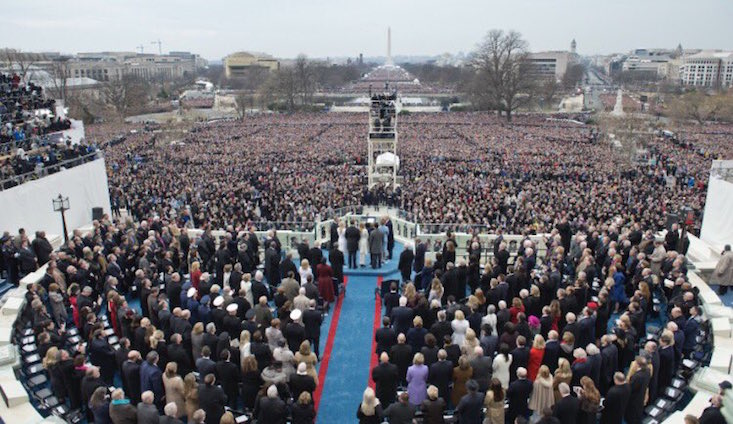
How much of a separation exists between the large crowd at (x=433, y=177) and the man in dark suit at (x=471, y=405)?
31.5 ft

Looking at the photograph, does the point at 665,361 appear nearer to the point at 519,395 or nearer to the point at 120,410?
the point at 519,395

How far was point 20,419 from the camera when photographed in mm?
6965

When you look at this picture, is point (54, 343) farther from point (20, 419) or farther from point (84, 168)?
point (84, 168)

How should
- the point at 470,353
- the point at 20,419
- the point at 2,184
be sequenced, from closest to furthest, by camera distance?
the point at 20,419
the point at 470,353
the point at 2,184

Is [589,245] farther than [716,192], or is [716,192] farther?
[716,192]

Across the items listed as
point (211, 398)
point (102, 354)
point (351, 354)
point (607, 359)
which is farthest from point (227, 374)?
point (607, 359)

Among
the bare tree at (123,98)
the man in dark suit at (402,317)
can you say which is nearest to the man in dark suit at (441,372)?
the man in dark suit at (402,317)

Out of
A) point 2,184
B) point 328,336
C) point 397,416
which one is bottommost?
point 328,336

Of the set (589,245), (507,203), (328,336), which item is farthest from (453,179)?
(328,336)

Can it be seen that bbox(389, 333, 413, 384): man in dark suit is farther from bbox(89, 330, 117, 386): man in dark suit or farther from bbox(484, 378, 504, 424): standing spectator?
bbox(89, 330, 117, 386): man in dark suit

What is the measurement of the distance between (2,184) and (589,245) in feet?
52.0

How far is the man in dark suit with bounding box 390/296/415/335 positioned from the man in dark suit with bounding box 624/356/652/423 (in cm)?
320

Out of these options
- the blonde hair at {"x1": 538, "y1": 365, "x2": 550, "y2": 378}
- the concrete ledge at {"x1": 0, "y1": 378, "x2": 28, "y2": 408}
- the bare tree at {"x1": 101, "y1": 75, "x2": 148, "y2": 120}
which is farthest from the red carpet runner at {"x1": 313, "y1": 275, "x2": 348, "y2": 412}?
the bare tree at {"x1": 101, "y1": 75, "x2": 148, "y2": 120}

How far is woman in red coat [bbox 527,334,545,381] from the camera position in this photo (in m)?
7.33
